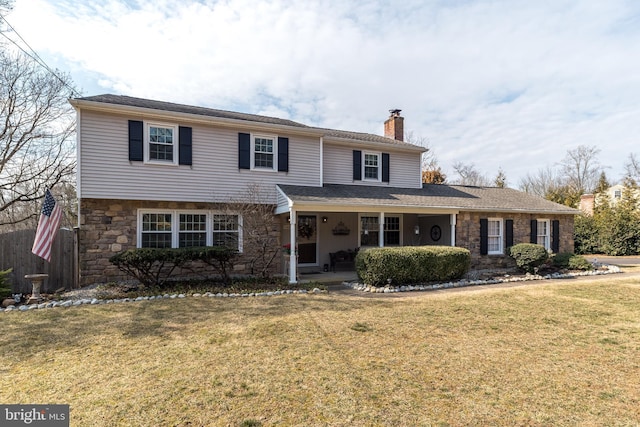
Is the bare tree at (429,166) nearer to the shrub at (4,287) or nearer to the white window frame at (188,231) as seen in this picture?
the white window frame at (188,231)

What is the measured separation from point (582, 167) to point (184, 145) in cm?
4229

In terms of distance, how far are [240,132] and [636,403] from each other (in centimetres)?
1033

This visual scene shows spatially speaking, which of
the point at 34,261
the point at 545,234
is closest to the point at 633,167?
the point at 545,234

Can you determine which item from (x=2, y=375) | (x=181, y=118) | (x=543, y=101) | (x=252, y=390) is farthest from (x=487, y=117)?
(x=2, y=375)

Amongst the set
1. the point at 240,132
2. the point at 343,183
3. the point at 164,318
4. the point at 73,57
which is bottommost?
the point at 164,318

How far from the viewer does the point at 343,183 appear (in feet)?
41.8

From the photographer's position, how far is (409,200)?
38.8 ft

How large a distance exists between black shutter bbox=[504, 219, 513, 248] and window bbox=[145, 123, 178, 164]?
12.4 m

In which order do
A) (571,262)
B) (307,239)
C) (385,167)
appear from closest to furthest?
1. (571,262)
2. (307,239)
3. (385,167)

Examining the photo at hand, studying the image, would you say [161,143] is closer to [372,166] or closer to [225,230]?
[225,230]

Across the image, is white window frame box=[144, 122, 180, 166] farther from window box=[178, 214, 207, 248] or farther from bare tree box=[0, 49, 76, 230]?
bare tree box=[0, 49, 76, 230]

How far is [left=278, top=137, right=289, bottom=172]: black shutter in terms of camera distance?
11141 millimetres

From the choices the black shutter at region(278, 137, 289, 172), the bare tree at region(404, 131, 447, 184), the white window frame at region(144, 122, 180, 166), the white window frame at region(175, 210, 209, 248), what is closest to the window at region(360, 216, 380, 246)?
the black shutter at region(278, 137, 289, 172)

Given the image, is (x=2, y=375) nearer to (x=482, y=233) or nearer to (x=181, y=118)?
(x=181, y=118)
